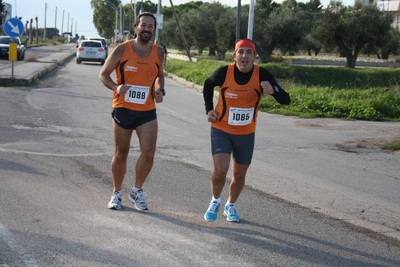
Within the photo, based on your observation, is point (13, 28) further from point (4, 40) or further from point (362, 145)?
point (4, 40)

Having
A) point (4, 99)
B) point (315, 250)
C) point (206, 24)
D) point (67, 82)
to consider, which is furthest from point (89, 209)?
point (206, 24)

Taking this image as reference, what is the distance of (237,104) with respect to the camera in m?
6.46

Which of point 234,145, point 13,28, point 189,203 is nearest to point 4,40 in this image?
point 13,28

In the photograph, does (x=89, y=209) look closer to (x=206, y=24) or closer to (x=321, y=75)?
(x=321, y=75)

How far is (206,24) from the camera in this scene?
56344mm

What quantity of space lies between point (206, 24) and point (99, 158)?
47.2 m

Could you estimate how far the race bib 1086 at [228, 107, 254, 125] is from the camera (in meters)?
6.48

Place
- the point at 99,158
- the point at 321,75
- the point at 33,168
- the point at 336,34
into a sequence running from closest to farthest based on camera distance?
the point at 33,168, the point at 99,158, the point at 321,75, the point at 336,34

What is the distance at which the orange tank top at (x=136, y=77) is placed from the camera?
667 cm

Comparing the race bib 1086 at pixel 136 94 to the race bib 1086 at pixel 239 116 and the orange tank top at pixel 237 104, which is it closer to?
the orange tank top at pixel 237 104

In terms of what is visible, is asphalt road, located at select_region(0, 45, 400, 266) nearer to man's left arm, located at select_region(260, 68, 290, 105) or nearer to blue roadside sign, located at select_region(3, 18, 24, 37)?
man's left arm, located at select_region(260, 68, 290, 105)

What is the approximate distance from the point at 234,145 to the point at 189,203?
1.13 metres

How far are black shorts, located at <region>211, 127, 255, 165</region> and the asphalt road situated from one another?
0.67 m

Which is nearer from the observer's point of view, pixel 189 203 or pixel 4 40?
pixel 189 203
